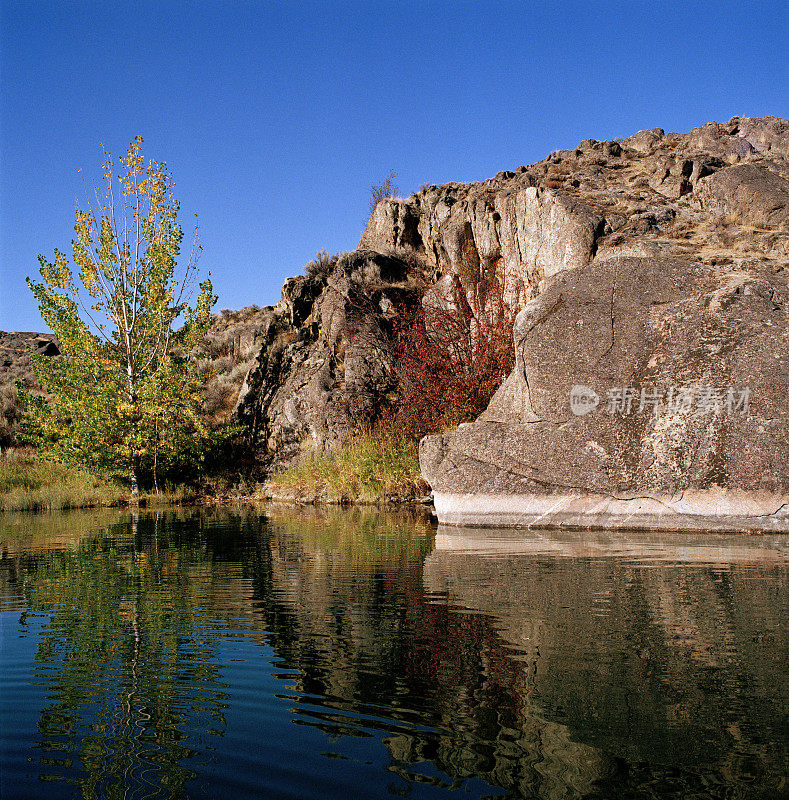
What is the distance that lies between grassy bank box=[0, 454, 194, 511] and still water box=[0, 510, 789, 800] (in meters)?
11.0

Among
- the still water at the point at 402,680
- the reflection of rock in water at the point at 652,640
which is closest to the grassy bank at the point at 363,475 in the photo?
the reflection of rock in water at the point at 652,640

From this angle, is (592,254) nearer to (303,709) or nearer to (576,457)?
(576,457)

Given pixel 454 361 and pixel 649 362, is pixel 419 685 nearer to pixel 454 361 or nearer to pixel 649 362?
pixel 649 362

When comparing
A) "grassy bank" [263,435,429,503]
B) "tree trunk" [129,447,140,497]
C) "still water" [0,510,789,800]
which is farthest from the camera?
"tree trunk" [129,447,140,497]

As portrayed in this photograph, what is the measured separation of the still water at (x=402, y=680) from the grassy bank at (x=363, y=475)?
896 cm

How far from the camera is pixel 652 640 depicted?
4.32m

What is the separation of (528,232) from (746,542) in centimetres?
1176

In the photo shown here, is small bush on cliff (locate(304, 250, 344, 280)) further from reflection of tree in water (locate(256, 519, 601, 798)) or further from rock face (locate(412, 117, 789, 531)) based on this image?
reflection of tree in water (locate(256, 519, 601, 798))

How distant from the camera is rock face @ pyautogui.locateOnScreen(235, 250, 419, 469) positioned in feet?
69.6

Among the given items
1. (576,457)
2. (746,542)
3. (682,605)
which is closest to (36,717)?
(682,605)

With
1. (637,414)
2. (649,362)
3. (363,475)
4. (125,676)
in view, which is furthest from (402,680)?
(363,475)

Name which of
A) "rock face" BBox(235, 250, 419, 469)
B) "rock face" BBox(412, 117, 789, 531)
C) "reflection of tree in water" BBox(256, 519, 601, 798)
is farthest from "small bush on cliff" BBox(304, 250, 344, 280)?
"reflection of tree in water" BBox(256, 519, 601, 798)

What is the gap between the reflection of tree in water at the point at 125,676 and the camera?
110 inches

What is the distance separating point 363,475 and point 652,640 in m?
13.2
